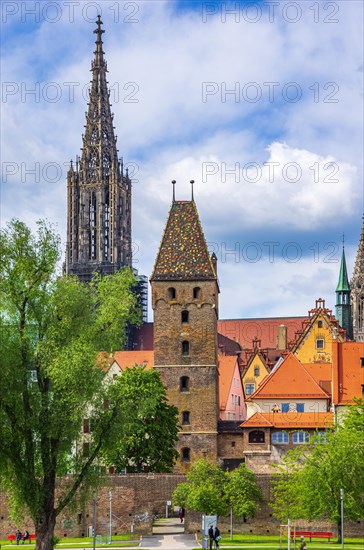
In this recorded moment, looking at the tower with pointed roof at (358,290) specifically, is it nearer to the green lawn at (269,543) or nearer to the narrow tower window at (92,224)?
the narrow tower window at (92,224)

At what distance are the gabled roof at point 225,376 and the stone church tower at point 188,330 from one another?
1459 cm

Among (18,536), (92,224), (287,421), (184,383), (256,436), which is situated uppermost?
(92,224)

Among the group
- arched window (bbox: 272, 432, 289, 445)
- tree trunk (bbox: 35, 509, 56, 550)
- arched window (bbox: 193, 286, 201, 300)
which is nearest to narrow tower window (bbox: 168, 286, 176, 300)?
arched window (bbox: 193, 286, 201, 300)

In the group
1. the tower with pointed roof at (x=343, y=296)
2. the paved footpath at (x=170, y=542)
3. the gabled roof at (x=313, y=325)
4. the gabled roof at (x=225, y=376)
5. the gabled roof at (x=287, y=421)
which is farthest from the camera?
the tower with pointed roof at (x=343, y=296)

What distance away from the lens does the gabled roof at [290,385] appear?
86500mm

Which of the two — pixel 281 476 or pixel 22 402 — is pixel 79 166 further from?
pixel 22 402

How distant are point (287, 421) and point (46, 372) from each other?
34.6 m

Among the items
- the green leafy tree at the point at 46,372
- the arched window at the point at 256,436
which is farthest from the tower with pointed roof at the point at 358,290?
the green leafy tree at the point at 46,372

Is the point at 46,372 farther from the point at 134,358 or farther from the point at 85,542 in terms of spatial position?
the point at 134,358

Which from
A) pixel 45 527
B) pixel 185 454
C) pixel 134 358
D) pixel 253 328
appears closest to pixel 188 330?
pixel 185 454

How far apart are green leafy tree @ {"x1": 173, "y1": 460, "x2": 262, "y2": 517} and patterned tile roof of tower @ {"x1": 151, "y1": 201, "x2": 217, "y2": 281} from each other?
65.8ft

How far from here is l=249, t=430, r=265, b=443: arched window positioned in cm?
7875

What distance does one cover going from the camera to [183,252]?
8594 cm

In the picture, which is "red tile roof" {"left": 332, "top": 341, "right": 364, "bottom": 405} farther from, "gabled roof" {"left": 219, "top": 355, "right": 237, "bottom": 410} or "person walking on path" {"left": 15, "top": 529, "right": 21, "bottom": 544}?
"person walking on path" {"left": 15, "top": 529, "right": 21, "bottom": 544}
